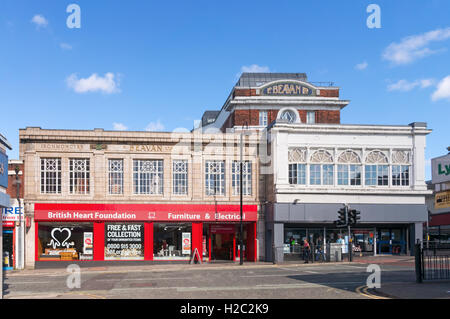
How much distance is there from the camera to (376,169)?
124 feet

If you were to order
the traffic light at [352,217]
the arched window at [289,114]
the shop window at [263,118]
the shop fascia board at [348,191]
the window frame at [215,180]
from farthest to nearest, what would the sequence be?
the shop window at [263,118] < the arched window at [289,114] < the window frame at [215,180] < the shop fascia board at [348,191] < the traffic light at [352,217]

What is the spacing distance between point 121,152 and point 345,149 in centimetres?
1595

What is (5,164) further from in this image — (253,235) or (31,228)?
(253,235)

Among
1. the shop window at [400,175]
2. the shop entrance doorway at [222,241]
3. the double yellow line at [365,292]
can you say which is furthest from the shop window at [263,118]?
the double yellow line at [365,292]

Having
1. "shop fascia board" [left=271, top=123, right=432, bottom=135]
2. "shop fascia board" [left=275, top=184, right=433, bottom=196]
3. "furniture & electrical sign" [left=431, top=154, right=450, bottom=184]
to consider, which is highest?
"shop fascia board" [left=271, top=123, right=432, bottom=135]

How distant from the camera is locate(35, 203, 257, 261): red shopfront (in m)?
35.5

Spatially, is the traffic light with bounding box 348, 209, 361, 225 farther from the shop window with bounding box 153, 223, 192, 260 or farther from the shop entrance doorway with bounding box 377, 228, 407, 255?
the shop window with bounding box 153, 223, 192, 260

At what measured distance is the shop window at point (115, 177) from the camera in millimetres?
36812

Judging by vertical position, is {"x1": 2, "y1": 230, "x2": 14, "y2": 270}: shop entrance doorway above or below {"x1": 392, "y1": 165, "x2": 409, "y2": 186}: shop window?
below

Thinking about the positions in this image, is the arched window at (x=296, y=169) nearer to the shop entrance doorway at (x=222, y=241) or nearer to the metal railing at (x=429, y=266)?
the shop entrance doorway at (x=222, y=241)

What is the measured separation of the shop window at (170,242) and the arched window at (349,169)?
38.8 ft

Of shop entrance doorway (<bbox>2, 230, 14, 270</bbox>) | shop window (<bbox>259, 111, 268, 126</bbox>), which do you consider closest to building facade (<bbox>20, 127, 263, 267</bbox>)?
shop entrance doorway (<bbox>2, 230, 14, 270</bbox>)

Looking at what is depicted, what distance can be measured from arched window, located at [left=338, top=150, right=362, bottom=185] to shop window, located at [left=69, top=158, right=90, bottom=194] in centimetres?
1790
